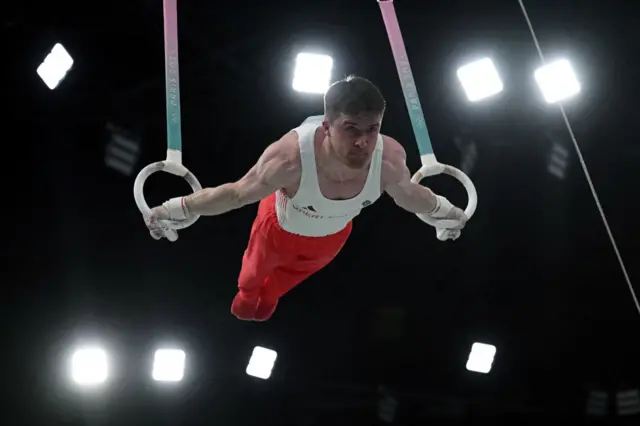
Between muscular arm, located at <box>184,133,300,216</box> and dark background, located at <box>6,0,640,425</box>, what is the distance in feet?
7.13

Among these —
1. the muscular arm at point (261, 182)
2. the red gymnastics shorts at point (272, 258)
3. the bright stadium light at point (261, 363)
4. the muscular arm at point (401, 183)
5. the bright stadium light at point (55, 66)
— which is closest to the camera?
the muscular arm at point (261, 182)

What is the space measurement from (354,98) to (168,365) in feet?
9.73

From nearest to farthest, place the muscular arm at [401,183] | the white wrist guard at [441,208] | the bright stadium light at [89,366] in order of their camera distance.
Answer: the muscular arm at [401,183]
the white wrist guard at [441,208]
the bright stadium light at [89,366]

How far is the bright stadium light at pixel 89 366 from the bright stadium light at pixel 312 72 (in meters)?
2.01

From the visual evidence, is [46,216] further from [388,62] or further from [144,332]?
[388,62]

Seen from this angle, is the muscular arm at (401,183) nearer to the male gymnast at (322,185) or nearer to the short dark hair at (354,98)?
the male gymnast at (322,185)

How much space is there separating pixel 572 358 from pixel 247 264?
2.97 metres

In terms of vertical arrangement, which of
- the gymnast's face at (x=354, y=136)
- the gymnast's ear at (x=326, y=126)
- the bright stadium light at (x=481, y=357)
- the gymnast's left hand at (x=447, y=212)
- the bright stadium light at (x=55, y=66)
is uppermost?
the bright stadium light at (x=55, y=66)

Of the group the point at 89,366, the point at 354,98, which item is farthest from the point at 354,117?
the point at 89,366

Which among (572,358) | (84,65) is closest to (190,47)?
(84,65)

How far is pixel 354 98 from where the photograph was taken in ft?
6.23

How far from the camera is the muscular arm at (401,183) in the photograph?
2143mm

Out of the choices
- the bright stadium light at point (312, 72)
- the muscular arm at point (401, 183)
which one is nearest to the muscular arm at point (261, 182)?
the muscular arm at point (401, 183)

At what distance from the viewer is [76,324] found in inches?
172
